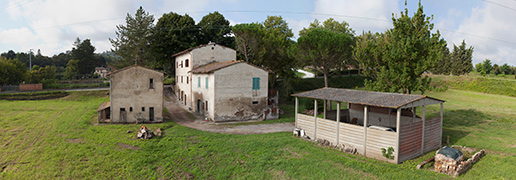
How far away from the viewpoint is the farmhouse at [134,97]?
84.1ft

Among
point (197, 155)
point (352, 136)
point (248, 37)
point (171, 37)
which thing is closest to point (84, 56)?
point (171, 37)

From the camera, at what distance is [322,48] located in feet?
134

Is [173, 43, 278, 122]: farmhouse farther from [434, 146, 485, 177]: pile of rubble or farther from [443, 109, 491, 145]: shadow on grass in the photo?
[434, 146, 485, 177]: pile of rubble

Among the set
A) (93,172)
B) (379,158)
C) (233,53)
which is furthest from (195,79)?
(379,158)

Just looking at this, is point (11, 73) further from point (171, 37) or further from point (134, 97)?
point (134, 97)

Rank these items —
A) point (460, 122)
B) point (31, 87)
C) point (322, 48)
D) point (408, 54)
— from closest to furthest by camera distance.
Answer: point (408, 54) < point (460, 122) < point (322, 48) < point (31, 87)

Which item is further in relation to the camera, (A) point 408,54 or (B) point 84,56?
(B) point 84,56

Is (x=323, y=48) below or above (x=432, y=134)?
above

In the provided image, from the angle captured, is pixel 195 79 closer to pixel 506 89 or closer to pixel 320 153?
pixel 320 153

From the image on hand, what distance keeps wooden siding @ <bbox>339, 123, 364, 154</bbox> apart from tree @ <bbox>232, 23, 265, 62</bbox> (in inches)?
934

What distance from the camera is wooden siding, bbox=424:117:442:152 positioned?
17.2 meters

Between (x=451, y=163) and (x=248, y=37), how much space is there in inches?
1156

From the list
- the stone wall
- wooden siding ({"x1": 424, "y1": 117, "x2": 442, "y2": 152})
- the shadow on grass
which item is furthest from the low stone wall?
the shadow on grass

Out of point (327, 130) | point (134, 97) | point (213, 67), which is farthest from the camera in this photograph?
point (213, 67)
